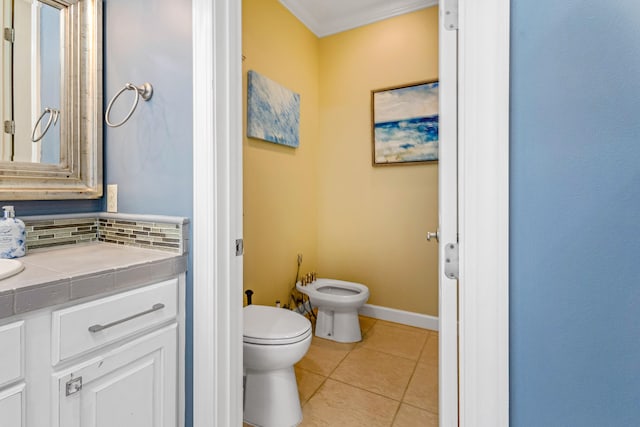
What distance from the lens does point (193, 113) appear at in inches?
40.3

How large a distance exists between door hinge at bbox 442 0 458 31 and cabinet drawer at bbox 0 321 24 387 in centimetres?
125

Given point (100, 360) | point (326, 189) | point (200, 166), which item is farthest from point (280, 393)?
point (326, 189)

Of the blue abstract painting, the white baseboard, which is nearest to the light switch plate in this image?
the blue abstract painting

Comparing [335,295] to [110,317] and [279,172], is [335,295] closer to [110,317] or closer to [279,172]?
[279,172]

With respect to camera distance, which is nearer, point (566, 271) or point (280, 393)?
point (566, 271)

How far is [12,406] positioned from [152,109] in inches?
37.9

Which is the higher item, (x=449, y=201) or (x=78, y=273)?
(x=449, y=201)

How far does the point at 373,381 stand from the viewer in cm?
173

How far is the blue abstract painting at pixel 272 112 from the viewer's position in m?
2.02

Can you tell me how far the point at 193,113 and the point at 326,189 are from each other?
72.4 inches

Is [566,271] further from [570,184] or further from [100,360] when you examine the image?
[100,360]

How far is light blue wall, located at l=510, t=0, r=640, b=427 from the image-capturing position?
19.7 inches

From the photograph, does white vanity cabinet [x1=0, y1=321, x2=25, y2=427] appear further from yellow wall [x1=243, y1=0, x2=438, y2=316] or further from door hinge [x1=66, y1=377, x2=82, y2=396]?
yellow wall [x1=243, y1=0, x2=438, y2=316]

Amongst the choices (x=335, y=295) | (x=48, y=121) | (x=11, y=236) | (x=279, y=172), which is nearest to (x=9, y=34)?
(x=48, y=121)
